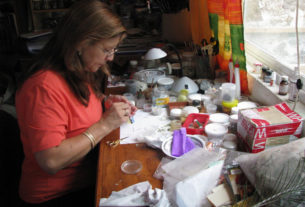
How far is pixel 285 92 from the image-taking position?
129cm

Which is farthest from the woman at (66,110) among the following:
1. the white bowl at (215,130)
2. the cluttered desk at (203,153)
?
the white bowl at (215,130)

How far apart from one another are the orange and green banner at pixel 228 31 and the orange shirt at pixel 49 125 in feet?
2.90

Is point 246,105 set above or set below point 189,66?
below

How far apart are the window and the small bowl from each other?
90 cm

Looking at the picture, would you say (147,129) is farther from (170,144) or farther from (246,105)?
(246,105)

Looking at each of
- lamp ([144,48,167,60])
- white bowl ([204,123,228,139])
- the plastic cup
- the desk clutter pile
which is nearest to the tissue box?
the desk clutter pile

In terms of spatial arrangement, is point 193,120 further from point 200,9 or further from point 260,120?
point 200,9

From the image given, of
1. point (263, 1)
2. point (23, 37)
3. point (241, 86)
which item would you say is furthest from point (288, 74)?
point (23, 37)

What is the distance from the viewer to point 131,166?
1.02 meters

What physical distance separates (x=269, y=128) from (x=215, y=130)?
0.25 metres

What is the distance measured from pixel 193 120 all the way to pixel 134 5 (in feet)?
7.82

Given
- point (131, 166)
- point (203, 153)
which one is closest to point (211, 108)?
point (203, 153)

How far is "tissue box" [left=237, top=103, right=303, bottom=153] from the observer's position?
3.25ft

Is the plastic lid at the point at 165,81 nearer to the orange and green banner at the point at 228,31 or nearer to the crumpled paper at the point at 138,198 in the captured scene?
the orange and green banner at the point at 228,31
